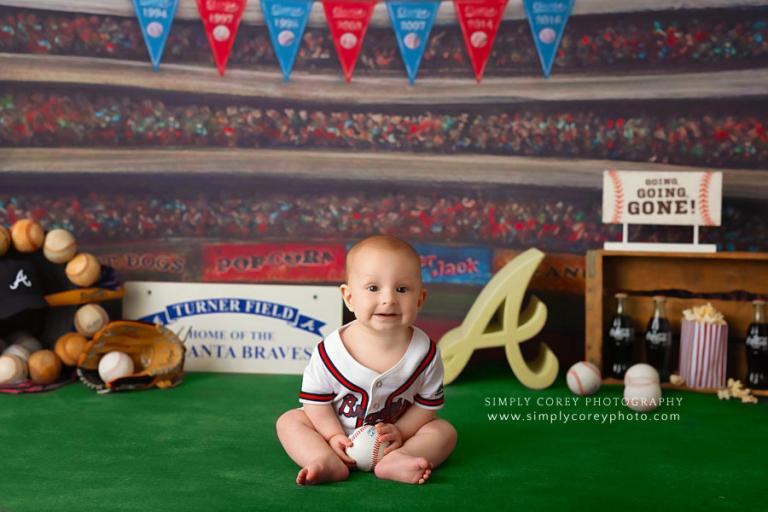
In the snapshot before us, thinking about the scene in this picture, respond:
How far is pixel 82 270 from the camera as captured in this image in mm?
3297

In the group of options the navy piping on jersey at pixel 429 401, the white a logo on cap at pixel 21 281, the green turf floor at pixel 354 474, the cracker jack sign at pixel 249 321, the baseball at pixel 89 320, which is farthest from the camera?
the cracker jack sign at pixel 249 321

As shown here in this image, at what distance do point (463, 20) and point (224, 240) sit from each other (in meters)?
1.48

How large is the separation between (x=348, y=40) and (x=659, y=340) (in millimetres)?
1868

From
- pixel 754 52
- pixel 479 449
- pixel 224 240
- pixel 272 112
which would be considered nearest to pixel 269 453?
pixel 479 449

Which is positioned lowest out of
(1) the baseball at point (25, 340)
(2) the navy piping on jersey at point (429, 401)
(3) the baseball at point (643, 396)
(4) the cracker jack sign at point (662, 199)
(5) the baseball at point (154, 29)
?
(3) the baseball at point (643, 396)

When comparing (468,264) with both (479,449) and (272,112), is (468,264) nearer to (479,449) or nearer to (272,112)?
(272,112)

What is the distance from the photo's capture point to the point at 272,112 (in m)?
3.73

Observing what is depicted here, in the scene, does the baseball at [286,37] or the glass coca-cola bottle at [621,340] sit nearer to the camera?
the glass coca-cola bottle at [621,340]

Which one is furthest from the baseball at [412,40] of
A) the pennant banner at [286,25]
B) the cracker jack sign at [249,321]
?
the cracker jack sign at [249,321]

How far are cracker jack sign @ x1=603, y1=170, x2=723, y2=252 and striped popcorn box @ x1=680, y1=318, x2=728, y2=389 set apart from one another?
1.11ft

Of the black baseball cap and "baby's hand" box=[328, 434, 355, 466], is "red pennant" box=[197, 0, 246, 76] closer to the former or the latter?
the black baseball cap

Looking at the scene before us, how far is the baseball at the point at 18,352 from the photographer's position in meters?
3.23

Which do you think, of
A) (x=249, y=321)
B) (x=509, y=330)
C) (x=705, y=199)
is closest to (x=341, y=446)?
(x=509, y=330)

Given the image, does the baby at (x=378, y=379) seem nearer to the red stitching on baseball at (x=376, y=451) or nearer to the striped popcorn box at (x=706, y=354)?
the red stitching on baseball at (x=376, y=451)
